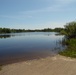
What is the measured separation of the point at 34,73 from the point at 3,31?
143m

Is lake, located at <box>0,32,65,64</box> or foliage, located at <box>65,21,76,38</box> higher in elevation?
foliage, located at <box>65,21,76,38</box>

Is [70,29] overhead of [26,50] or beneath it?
overhead

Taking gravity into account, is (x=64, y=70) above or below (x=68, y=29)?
below

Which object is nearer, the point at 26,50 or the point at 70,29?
the point at 26,50

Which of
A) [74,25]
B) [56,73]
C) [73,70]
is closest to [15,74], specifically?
[56,73]

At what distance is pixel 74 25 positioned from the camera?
4784 cm

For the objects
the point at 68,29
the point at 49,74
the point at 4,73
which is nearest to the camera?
the point at 49,74

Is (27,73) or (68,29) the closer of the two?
(27,73)

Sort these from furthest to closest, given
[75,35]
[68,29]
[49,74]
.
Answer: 1. [68,29]
2. [75,35]
3. [49,74]

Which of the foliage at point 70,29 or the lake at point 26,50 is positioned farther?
the foliage at point 70,29

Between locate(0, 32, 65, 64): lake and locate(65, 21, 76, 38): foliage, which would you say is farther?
locate(65, 21, 76, 38): foliage

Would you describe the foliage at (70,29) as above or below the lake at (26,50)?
above

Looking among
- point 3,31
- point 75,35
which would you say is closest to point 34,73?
point 75,35

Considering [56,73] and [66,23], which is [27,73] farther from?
[66,23]
